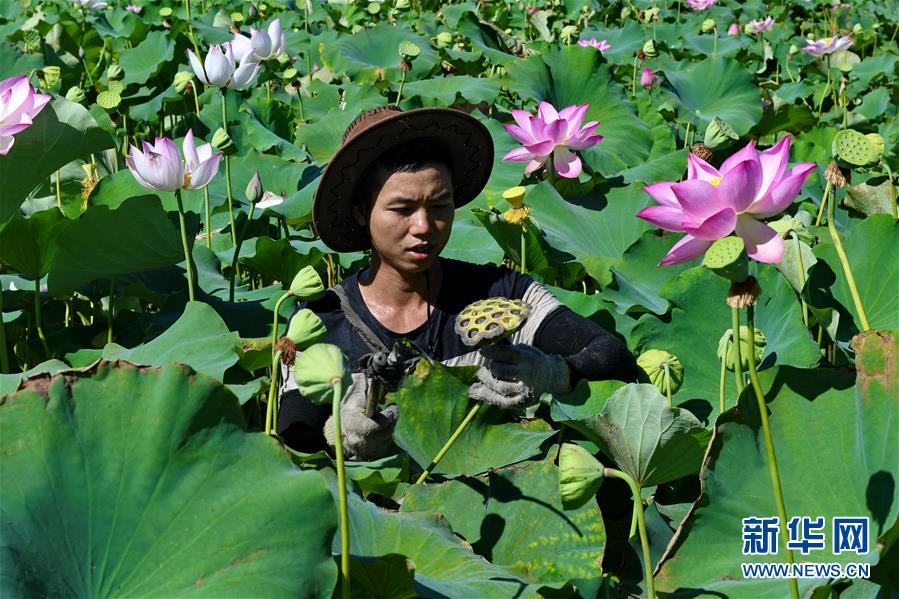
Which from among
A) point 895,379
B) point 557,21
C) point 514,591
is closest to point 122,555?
point 514,591

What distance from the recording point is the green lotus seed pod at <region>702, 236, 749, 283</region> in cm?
95

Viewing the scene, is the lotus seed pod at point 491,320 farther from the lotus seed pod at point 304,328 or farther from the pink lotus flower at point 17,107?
the pink lotus flower at point 17,107

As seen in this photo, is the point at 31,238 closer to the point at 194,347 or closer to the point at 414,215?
the point at 194,347

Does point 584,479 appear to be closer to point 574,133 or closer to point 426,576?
point 426,576

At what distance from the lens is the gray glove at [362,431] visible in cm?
143

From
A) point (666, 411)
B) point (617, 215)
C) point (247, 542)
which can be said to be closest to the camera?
point (247, 542)

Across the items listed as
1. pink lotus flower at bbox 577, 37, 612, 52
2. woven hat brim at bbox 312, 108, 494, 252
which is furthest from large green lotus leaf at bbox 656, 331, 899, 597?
pink lotus flower at bbox 577, 37, 612, 52

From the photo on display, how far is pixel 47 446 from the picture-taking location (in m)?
0.93

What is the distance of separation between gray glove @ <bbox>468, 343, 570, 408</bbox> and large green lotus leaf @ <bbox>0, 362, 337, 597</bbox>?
20.0 inches

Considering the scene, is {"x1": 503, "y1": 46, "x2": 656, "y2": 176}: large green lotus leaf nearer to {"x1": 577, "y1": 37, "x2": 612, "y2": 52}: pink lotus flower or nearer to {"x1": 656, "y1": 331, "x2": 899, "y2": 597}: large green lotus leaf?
{"x1": 577, "y1": 37, "x2": 612, "y2": 52}: pink lotus flower

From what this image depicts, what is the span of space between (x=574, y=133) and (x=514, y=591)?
1.40 m

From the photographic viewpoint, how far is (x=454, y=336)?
1733mm

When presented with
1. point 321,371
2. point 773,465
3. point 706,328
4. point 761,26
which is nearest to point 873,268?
point 706,328

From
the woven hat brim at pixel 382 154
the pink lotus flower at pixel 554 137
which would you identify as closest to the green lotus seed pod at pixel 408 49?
the pink lotus flower at pixel 554 137
